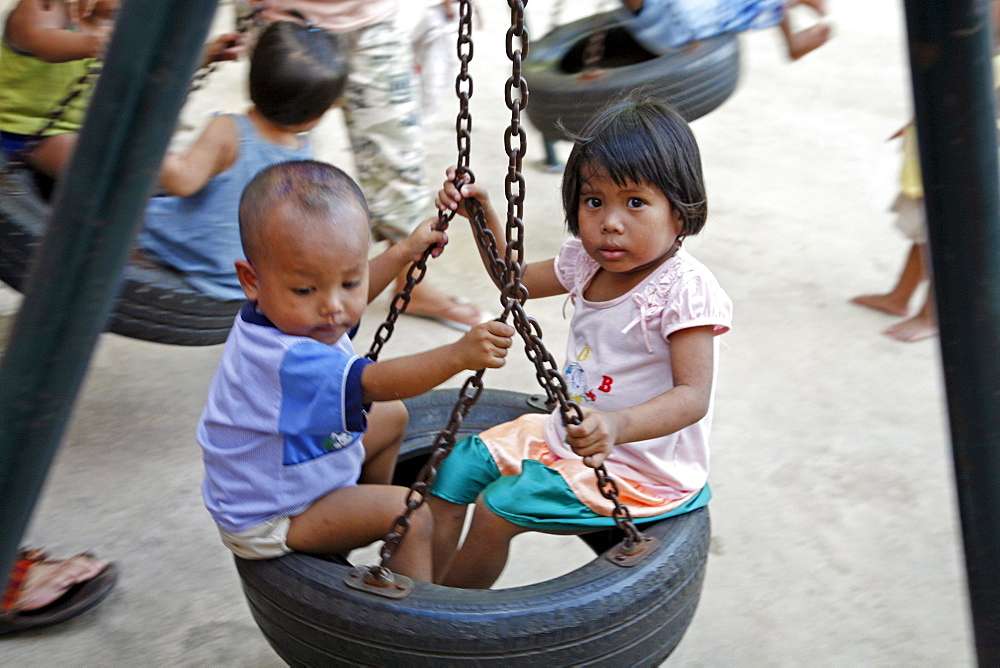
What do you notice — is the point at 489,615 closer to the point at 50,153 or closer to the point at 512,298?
the point at 512,298

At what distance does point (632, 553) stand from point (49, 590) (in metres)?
1.39

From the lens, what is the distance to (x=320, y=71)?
2758mm

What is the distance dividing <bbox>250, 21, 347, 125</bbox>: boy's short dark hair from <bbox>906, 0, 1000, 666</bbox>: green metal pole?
1.81 metres

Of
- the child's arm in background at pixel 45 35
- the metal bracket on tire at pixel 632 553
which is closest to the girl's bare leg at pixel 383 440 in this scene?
the metal bracket on tire at pixel 632 553

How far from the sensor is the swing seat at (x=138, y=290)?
2498 mm

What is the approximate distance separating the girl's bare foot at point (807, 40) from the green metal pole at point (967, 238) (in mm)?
3263

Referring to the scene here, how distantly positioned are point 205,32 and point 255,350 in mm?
713

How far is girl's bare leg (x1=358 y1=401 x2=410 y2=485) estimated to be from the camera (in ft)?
6.89

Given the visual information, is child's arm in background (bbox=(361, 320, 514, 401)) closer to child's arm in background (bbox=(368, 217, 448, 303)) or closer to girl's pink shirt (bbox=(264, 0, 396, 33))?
child's arm in background (bbox=(368, 217, 448, 303))

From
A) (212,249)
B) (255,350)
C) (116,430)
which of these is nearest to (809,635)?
(255,350)

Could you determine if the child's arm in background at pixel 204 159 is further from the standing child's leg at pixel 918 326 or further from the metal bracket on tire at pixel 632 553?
the standing child's leg at pixel 918 326

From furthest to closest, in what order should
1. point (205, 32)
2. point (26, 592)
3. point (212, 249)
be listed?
point (212, 249) < point (26, 592) < point (205, 32)

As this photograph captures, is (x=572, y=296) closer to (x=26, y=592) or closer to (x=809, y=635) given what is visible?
(x=809, y=635)

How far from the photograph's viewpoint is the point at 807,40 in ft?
14.5
